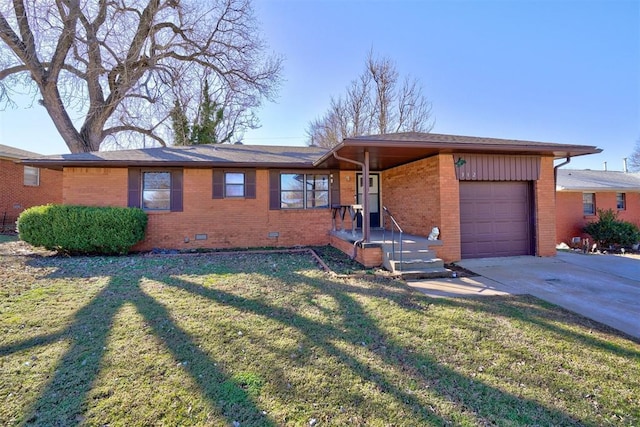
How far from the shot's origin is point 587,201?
14.3 metres

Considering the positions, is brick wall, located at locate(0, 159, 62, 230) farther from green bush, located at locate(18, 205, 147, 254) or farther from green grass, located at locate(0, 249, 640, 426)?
green grass, located at locate(0, 249, 640, 426)

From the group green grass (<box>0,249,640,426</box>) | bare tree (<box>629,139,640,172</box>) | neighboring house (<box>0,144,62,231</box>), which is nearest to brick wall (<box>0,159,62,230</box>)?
neighboring house (<box>0,144,62,231</box>)

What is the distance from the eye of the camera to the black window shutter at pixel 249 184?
9570mm

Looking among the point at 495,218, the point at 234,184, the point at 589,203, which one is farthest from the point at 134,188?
the point at 589,203

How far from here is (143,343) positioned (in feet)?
10.2

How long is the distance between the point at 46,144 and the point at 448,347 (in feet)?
77.5

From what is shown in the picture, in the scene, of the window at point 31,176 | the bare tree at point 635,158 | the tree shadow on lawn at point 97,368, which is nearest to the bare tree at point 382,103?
the window at point 31,176

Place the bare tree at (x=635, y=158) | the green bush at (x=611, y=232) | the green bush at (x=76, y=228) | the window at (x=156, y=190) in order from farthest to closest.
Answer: the bare tree at (x=635, y=158), the green bush at (x=611, y=232), the window at (x=156, y=190), the green bush at (x=76, y=228)

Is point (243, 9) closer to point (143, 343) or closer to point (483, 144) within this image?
point (483, 144)

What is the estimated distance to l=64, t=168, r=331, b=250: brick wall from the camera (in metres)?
8.80

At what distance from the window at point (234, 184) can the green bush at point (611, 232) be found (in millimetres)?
15353

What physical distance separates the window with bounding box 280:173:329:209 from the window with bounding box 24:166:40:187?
47.7 ft

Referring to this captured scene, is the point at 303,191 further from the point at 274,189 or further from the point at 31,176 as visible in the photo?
the point at 31,176

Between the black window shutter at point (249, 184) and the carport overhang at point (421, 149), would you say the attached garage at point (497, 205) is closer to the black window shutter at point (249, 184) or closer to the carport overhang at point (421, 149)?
the carport overhang at point (421, 149)
